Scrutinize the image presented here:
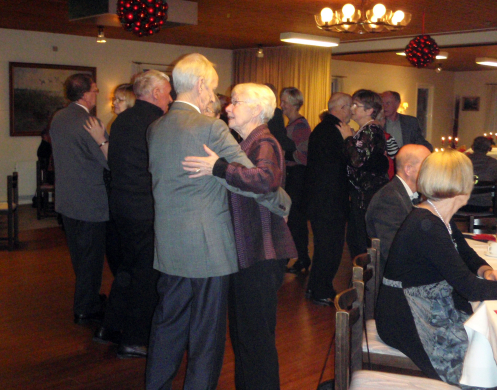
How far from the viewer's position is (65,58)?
9.60 m

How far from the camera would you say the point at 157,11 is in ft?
15.8

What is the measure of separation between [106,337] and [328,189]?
1871mm

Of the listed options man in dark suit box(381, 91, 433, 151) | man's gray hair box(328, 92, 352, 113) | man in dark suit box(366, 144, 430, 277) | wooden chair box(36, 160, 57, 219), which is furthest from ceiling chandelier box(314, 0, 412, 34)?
wooden chair box(36, 160, 57, 219)

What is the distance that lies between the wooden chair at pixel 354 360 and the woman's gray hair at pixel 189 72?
1.00 meters

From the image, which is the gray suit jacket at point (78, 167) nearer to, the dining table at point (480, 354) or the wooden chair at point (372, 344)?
the wooden chair at point (372, 344)

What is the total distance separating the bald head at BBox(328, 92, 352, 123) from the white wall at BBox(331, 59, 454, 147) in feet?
32.1

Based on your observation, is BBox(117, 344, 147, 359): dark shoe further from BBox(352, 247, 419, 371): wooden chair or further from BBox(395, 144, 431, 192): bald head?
BBox(395, 144, 431, 192): bald head

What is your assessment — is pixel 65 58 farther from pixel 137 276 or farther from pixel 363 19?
pixel 137 276

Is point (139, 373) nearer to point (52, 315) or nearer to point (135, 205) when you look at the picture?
point (135, 205)

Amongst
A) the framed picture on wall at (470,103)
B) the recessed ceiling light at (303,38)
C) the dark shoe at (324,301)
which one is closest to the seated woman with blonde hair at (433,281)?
the dark shoe at (324,301)

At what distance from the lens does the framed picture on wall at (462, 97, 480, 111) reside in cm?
1764

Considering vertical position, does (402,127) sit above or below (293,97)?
below

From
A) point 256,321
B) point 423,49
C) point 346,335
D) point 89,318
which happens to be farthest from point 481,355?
point 423,49

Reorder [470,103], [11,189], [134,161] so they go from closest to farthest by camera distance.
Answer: [134,161] → [11,189] → [470,103]
